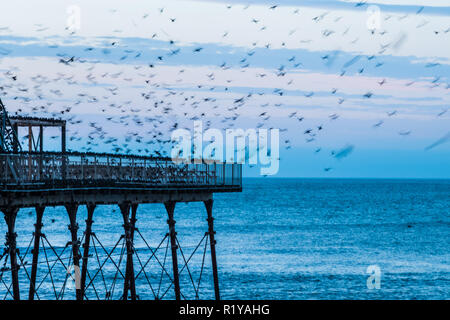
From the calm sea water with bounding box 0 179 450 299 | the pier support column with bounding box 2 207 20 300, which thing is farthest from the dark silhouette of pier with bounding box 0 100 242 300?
the calm sea water with bounding box 0 179 450 299

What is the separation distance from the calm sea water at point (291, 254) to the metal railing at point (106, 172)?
18.1ft

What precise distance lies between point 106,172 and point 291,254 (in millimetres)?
53550

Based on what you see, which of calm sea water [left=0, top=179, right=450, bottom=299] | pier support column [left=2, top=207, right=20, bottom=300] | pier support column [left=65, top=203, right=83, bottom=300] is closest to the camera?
pier support column [left=2, top=207, right=20, bottom=300]

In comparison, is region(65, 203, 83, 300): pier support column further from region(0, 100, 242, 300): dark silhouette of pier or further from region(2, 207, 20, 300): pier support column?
region(2, 207, 20, 300): pier support column

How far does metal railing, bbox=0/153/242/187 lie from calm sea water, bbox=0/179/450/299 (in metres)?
5.51

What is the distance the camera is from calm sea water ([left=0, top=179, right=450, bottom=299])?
59.6 metres

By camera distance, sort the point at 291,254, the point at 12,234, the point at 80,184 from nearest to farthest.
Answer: the point at 12,234
the point at 80,184
the point at 291,254

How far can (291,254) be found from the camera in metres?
86.7

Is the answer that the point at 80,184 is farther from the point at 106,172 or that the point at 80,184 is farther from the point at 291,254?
the point at 291,254

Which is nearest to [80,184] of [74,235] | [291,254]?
[74,235]

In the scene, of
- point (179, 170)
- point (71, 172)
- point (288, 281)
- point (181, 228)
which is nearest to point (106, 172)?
point (71, 172)

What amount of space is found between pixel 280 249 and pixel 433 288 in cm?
3234

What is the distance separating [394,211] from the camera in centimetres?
16562
